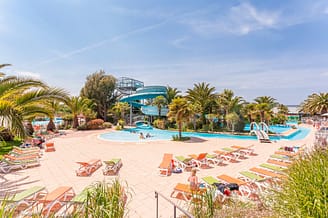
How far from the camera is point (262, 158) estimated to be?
10719 mm

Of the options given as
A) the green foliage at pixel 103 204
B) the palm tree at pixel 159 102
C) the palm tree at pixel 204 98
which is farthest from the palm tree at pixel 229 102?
the green foliage at pixel 103 204

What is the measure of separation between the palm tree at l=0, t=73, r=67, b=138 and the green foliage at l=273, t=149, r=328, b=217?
688 cm

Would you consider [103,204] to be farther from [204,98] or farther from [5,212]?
[204,98]

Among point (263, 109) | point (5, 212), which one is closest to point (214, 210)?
point (5, 212)

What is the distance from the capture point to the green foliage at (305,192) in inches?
93.4

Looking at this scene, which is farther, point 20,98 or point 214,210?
point 20,98

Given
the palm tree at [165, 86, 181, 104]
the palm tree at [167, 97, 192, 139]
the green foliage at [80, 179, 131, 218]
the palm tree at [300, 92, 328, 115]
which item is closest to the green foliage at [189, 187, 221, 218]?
the green foliage at [80, 179, 131, 218]

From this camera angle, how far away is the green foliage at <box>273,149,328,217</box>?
2.37m

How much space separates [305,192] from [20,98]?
8.36 metres

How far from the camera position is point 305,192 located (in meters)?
2.58

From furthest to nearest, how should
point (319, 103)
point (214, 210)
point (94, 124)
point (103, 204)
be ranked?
point (319, 103) < point (94, 124) < point (214, 210) < point (103, 204)

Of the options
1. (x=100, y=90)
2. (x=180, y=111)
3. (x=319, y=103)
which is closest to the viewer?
(x=180, y=111)

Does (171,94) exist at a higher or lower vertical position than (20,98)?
higher

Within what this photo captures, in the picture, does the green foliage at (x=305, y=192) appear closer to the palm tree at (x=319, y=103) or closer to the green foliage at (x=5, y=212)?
the green foliage at (x=5, y=212)
